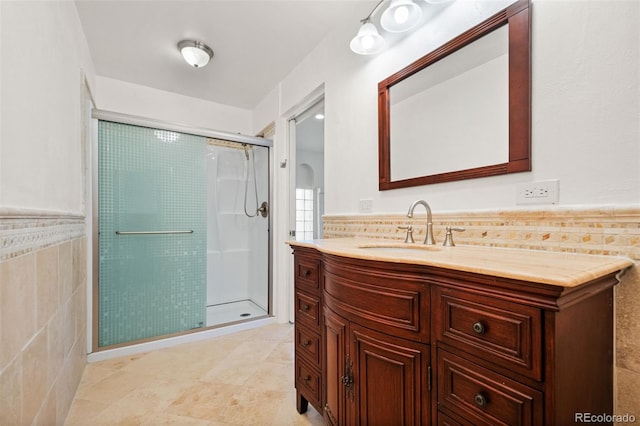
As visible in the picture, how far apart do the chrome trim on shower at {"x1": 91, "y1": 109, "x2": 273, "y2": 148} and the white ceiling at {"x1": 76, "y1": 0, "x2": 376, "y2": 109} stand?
0.57 meters

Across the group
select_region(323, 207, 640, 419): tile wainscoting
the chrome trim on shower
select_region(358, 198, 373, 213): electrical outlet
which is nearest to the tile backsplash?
select_region(323, 207, 640, 419): tile wainscoting

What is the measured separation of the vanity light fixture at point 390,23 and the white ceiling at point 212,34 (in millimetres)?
305

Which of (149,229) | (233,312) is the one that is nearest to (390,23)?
(149,229)

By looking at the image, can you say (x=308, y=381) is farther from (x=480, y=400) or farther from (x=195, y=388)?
(x=480, y=400)

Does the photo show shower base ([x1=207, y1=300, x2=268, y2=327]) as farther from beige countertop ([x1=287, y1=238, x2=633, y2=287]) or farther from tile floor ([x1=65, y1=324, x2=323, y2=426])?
beige countertop ([x1=287, y1=238, x2=633, y2=287])

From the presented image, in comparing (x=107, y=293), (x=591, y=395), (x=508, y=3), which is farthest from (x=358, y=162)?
(x=107, y=293)

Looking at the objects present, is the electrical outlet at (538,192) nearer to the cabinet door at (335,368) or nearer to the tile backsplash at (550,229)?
the tile backsplash at (550,229)

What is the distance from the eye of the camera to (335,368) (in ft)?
3.69

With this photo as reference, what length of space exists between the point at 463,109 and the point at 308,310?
1191 mm

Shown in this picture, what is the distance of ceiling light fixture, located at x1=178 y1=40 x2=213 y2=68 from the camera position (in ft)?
7.15

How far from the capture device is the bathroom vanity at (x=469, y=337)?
597 mm

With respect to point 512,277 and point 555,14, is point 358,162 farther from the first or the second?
point 512,277

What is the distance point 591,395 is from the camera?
725mm

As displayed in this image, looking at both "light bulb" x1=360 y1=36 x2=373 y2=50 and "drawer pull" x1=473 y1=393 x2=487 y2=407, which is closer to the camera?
"drawer pull" x1=473 y1=393 x2=487 y2=407
